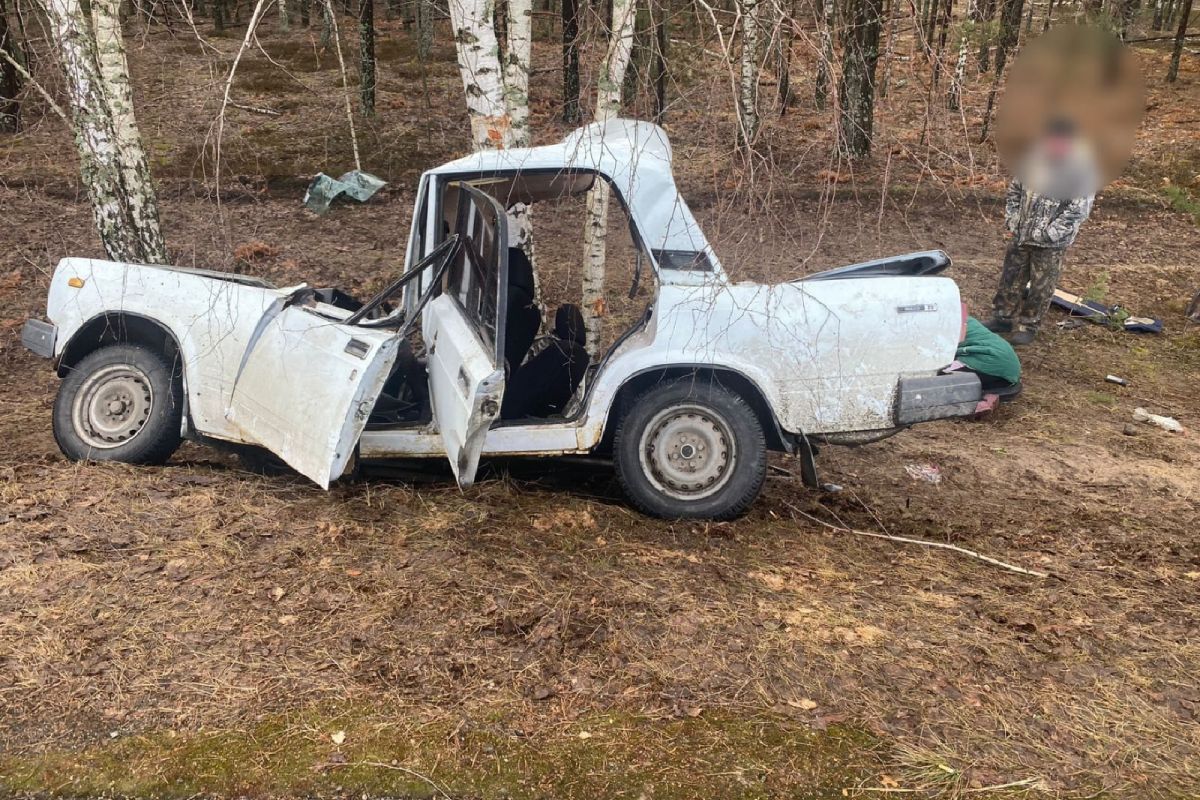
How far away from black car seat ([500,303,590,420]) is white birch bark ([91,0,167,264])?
410 cm

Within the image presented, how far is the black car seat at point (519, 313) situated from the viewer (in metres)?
4.90

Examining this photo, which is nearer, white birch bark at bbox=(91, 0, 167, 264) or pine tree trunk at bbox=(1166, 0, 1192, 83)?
white birch bark at bbox=(91, 0, 167, 264)

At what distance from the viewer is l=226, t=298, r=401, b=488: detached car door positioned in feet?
13.1

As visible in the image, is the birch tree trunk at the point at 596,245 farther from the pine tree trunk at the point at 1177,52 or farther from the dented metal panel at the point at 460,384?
the pine tree trunk at the point at 1177,52

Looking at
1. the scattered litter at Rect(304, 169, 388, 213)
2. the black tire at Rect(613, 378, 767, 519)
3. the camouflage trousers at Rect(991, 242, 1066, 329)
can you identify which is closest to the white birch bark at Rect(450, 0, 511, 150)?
the black tire at Rect(613, 378, 767, 519)

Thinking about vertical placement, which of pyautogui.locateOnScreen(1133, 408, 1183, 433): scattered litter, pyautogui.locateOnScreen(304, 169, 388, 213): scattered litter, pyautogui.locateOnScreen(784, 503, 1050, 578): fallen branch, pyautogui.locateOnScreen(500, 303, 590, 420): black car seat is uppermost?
pyautogui.locateOnScreen(304, 169, 388, 213): scattered litter

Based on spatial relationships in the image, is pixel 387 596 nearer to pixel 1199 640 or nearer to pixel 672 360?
pixel 672 360

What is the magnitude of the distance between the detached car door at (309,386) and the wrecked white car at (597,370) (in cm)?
1

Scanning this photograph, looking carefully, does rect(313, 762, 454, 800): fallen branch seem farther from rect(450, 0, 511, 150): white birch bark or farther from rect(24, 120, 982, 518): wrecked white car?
rect(450, 0, 511, 150): white birch bark

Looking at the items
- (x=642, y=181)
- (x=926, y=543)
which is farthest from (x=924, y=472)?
(x=642, y=181)

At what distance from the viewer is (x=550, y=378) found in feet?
16.5

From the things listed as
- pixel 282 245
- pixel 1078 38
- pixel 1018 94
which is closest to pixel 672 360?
pixel 1018 94

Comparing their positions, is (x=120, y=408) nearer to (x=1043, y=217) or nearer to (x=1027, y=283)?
(x=1043, y=217)

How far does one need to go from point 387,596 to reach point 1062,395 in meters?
6.28
